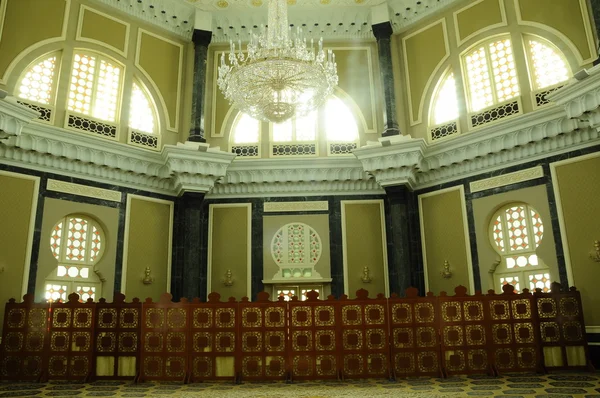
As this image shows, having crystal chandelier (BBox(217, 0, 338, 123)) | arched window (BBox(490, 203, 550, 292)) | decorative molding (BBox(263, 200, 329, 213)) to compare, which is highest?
crystal chandelier (BBox(217, 0, 338, 123))

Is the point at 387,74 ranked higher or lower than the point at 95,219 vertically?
higher

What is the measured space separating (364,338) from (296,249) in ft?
14.1

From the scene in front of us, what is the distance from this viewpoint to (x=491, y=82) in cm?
997

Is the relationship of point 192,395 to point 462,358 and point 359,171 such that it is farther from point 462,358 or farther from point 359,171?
point 359,171

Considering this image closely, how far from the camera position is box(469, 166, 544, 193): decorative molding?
9.03m

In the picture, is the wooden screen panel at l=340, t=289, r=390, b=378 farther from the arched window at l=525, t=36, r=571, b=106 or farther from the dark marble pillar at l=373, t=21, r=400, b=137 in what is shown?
the arched window at l=525, t=36, r=571, b=106

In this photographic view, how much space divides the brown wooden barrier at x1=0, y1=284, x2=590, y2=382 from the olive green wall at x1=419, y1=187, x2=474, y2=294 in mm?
2761

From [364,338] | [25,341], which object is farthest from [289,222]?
[25,341]

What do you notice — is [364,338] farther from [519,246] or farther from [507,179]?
[507,179]

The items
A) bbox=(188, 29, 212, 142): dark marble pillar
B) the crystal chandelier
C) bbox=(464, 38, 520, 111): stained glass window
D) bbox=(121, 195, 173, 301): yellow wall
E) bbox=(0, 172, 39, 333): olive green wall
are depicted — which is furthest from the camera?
bbox=(188, 29, 212, 142): dark marble pillar

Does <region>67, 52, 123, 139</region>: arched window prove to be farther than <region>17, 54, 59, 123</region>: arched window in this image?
Yes

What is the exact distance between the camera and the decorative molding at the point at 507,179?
903cm

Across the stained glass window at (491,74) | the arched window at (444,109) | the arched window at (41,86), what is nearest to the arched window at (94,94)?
the arched window at (41,86)

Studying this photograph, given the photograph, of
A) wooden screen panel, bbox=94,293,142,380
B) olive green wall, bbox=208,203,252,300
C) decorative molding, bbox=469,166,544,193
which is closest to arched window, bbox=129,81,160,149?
olive green wall, bbox=208,203,252,300
